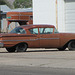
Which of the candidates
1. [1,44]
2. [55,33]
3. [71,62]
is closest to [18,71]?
[71,62]

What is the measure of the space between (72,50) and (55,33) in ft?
4.77

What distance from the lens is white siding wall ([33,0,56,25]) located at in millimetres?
25989

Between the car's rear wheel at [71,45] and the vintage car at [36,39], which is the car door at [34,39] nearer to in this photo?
the vintage car at [36,39]

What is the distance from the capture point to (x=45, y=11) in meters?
26.3

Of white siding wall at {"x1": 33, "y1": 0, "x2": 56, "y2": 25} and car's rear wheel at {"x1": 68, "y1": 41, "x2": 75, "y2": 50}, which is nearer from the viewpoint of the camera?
car's rear wheel at {"x1": 68, "y1": 41, "x2": 75, "y2": 50}

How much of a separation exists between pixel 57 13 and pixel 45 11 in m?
1.06

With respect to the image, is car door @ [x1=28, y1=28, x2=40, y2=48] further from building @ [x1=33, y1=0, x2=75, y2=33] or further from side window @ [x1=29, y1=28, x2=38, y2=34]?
building @ [x1=33, y1=0, x2=75, y2=33]

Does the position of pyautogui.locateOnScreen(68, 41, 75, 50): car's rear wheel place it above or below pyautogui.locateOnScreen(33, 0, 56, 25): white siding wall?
below

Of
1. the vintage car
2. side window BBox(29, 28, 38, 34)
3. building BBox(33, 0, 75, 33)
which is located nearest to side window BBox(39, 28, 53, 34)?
the vintage car

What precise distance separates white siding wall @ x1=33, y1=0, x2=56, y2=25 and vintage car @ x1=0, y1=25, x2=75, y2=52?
25.0 ft

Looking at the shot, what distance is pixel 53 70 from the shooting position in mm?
11039

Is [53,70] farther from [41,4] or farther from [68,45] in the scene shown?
[41,4]

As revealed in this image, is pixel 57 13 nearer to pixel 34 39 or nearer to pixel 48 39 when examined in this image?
pixel 48 39

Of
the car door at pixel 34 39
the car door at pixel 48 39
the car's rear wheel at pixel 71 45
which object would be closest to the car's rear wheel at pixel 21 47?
the car door at pixel 34 39
